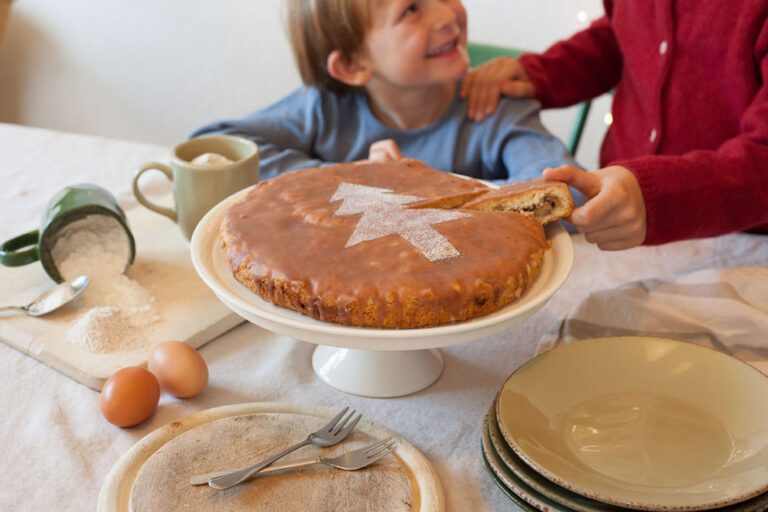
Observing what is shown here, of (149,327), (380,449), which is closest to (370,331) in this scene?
(380,449)

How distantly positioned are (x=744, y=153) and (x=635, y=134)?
0.42 m

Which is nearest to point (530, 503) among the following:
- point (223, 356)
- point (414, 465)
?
point (414, 465)

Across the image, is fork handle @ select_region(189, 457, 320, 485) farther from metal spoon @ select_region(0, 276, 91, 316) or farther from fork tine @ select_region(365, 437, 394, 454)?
metal spoon @ select_region(0, 276, 91, 316)

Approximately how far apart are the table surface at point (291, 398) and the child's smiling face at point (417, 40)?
Answer: 40cm

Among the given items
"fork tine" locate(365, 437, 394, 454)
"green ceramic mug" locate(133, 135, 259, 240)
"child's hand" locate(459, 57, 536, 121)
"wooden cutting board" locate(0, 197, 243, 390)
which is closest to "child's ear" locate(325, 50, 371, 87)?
"child's hand" locate(459, 57, 536, 121)

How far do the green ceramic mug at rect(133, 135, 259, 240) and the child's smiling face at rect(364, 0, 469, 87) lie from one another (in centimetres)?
32

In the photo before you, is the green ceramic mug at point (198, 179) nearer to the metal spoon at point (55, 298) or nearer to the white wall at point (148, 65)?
the metal spoon at point (55, 298)

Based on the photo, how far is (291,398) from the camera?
0.82 m

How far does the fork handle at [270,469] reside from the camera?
0.67m

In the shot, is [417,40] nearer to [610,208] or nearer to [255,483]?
[610,208]

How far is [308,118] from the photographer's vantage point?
1451 millimetres

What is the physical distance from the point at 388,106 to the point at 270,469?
2.94 ft

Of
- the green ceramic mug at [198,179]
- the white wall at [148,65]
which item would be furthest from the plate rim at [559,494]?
the white wall at [148,65]

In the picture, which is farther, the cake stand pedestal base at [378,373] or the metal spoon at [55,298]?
the metal spoon at [55,298]
